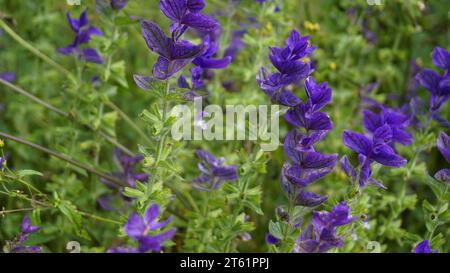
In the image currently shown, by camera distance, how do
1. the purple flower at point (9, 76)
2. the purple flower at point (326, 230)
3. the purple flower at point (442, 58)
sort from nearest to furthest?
the purple flower at point (326, 230) → the purple flower at point (442, 58) → the purple flower at point (9, 76)

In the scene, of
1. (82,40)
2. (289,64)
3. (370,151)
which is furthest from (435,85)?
(82,40)

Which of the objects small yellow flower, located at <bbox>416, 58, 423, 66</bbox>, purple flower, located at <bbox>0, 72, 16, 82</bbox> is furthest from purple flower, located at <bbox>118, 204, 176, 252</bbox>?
small yellow flower, located at <bbox>416, 58, 423, 66</bbox>

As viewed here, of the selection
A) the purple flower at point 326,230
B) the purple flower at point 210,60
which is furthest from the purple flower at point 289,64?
the purple flower at point 326,230

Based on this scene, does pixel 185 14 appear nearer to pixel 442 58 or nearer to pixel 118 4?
pixel 118 4

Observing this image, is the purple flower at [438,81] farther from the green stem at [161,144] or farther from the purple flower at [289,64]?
the green stem at [161,144]

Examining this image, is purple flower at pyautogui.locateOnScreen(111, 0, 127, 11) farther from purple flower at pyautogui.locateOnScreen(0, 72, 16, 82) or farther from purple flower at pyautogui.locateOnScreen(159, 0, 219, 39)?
purple flower at pyautogui.locateOnScreen(0, 72, 16, 82)

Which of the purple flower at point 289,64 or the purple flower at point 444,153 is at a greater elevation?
the purple flower at point 289,64
